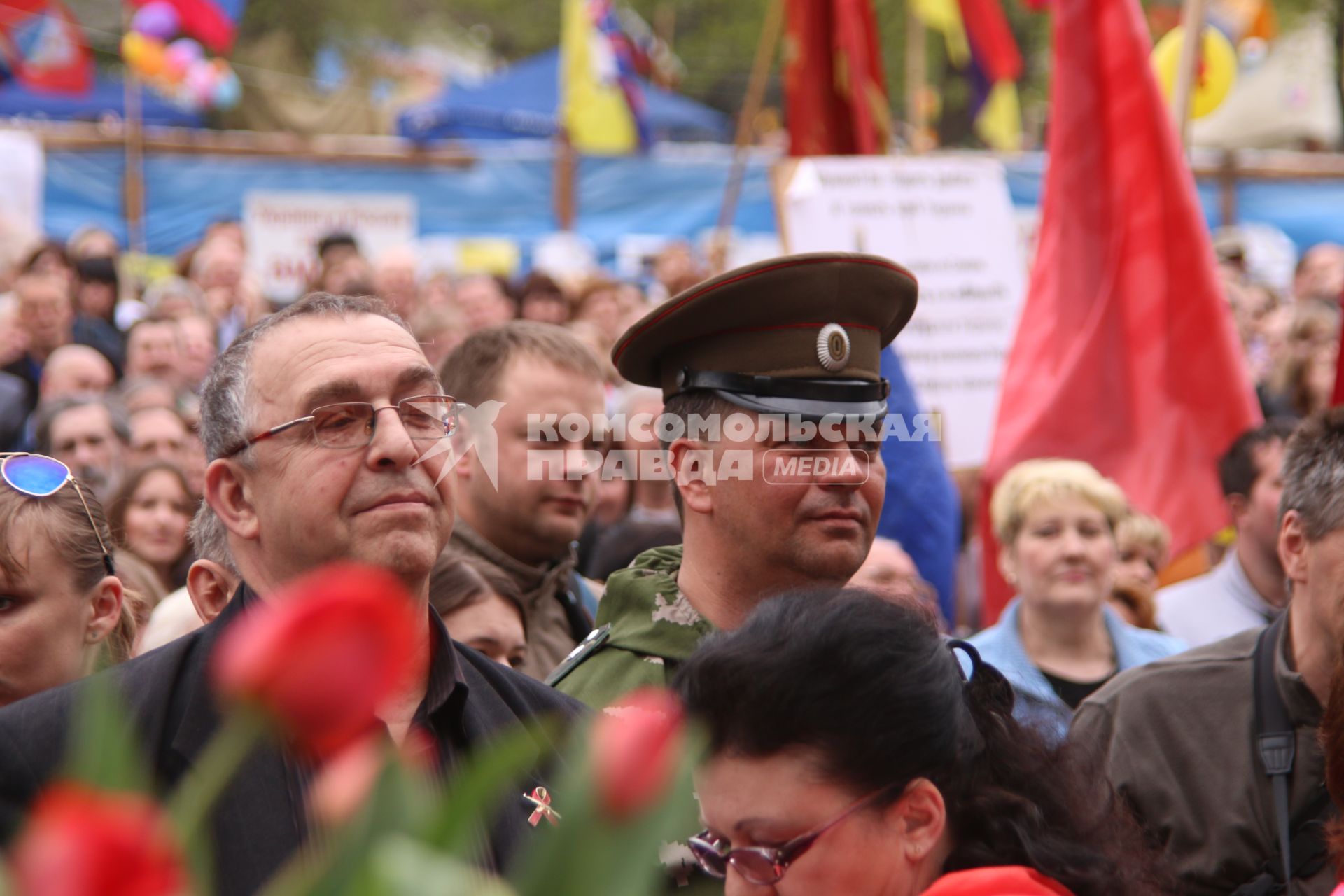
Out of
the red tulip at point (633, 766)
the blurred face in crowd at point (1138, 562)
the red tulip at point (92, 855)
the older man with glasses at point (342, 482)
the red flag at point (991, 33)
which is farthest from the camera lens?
the red flag at point (991, 33)

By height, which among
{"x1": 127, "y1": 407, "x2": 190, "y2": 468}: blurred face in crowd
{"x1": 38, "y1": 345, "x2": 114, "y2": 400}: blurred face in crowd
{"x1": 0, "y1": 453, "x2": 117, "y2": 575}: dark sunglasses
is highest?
{"x1": 0, "y1": 453, "x2": 117, "y2": 575}: dark sunglasses

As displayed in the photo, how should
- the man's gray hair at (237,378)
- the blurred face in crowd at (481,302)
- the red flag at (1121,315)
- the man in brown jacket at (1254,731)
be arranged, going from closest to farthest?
1. the man's gray hair at (237,378)
2. the man in brown jacket at (1254,731)
3. the red flag at (1121,315)
4. the blurred face in crowd at (481,302)

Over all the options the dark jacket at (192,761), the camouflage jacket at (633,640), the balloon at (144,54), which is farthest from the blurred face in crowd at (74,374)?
the balloon at (144,54)

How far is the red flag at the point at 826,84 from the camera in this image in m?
6.73

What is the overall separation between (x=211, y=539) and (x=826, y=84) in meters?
4.61

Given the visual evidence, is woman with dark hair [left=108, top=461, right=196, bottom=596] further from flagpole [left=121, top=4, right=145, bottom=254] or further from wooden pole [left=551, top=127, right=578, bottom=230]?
wooden pole [left=551, top=127, right=578, bottom=230]

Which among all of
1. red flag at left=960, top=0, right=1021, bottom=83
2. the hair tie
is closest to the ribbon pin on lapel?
the hair tie

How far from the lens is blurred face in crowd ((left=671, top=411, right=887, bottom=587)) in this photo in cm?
307

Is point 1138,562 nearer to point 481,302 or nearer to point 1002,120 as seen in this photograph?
point 481,302

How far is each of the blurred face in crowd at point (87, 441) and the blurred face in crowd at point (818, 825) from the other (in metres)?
4.23

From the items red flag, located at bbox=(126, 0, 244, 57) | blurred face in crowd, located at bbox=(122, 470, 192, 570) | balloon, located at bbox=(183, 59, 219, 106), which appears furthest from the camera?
balloon, located at bbox=(183, 59, 219, 106)

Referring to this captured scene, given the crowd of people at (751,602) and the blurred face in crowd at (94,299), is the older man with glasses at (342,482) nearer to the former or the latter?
the crowd of people at (751,602)

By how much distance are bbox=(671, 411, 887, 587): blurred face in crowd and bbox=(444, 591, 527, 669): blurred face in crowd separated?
0.73 m

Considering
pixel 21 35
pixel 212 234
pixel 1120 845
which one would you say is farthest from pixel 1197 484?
pixel 21 35
